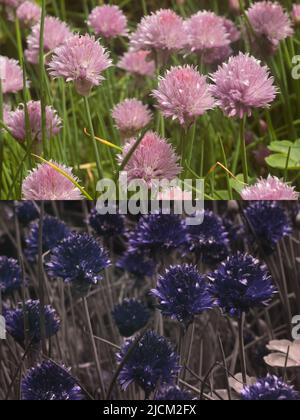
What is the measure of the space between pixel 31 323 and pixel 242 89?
29 cm

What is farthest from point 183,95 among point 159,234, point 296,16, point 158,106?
point 296,16

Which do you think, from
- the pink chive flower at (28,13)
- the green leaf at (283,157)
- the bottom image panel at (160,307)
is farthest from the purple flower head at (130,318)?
the pink chive flower at (28,13)

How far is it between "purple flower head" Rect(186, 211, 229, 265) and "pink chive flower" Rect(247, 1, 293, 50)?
0.25 metres

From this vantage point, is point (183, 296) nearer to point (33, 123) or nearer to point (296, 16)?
point (33, 123)

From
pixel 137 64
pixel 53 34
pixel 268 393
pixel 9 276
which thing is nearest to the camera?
pixel 268 393

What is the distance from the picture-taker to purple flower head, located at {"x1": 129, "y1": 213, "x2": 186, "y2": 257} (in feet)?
2.68

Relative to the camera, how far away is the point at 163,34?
0.91 metres

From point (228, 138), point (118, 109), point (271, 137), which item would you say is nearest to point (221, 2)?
point (228, 138)

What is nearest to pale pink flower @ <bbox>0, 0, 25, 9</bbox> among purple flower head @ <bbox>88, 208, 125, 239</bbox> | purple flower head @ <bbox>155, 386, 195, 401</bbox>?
purple flower head @ <bbox>88, 208, 125, 239</bbox>

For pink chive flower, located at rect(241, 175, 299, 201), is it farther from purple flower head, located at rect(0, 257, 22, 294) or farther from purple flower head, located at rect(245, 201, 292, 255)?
purple flower head, located at rect(0, 257, 22, 294)

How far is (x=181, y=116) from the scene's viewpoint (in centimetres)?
78

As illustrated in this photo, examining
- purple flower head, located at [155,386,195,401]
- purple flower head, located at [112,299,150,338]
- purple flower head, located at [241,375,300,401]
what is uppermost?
purple flower head, located at [112,299,150,338]

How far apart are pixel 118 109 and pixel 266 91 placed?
0.71ft

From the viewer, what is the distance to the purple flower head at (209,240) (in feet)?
2.79
